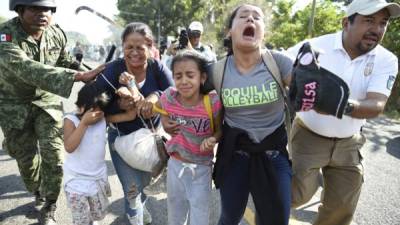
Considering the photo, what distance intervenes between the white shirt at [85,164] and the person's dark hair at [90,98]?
12 cm

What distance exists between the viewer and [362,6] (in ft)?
7.78

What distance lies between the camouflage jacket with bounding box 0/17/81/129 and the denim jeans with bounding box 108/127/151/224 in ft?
1.98

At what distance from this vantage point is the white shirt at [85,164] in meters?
2.46

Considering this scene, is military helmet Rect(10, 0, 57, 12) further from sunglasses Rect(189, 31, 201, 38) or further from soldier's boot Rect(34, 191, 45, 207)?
sunglasses Rect(189, 31, 201, 38)

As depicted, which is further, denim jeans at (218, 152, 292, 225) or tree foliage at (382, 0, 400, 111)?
tree foliage at (382, 0, 400, 111)

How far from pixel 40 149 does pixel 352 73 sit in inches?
109

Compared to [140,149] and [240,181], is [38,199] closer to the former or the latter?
[140,149]

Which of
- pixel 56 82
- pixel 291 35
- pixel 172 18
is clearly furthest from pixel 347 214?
pixel 172 18

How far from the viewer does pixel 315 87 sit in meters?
1.91

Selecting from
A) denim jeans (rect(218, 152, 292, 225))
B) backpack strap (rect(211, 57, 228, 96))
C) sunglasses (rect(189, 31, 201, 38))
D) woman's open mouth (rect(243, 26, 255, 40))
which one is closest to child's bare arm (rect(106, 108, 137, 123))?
backpack strap (rect(211, 57, 228, 96))

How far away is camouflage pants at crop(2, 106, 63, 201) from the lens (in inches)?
125

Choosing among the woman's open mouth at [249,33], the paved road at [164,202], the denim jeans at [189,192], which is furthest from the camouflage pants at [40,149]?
the woman's open mouth at [249,33]

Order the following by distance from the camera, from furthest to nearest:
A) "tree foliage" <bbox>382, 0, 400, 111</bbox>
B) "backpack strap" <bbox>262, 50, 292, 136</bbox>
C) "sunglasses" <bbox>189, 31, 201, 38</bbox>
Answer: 1. "tree foliage" <bbox>382, 0, 400, 111</bbox>
2. "sunglasses" <bbox>189, 31, 201, 38</bbox>
3. "backpack strap" <bbox>262, 50, 292, 136</bbox>

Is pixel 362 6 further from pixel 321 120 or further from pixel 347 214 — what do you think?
pixel 347 214
